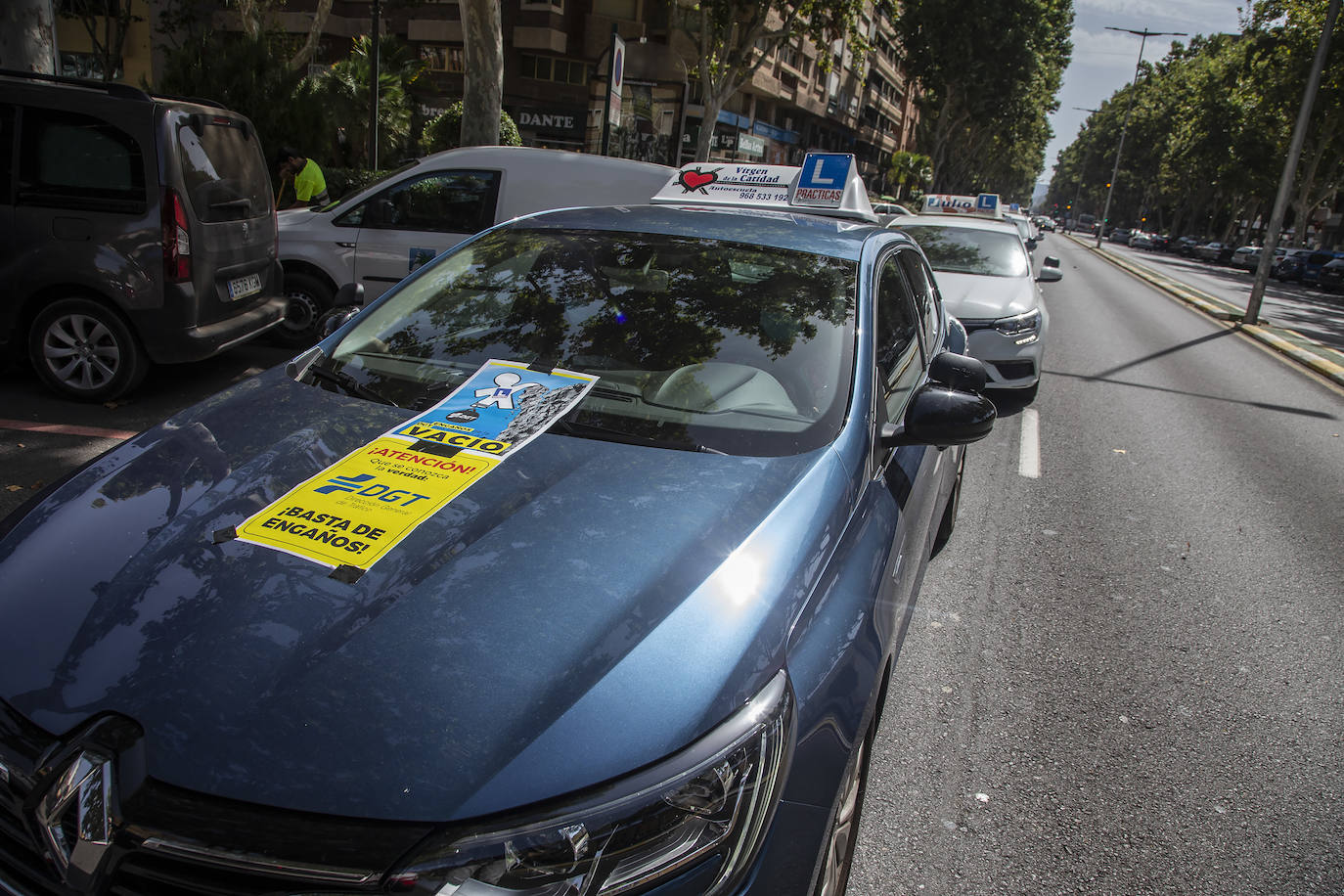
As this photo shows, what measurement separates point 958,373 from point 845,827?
1.75 metres

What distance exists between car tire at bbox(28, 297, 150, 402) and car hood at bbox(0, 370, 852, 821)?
13.8ft

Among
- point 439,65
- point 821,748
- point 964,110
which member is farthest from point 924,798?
point 964,110

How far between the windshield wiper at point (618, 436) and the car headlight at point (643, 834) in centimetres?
82

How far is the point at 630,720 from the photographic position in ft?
4.45

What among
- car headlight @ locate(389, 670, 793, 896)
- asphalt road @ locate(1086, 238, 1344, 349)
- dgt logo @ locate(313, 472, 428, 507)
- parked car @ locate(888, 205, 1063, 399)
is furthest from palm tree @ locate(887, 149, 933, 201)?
car headlight @ locate(389, 670, 793, 896)

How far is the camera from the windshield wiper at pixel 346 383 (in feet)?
7.97

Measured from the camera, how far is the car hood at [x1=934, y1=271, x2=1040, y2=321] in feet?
24.8

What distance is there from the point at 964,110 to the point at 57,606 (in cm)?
6305

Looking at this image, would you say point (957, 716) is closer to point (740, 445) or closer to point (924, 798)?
point (924, 798)

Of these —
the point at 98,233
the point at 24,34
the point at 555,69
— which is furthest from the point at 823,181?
the point at 555,69

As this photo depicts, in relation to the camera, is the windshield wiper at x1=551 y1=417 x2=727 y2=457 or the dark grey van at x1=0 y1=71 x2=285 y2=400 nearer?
the windshield wiper at x1=551 y1=417 x2=727 y2=457

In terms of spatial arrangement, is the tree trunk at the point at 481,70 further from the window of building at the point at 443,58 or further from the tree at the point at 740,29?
the window of building at the point at 443,58

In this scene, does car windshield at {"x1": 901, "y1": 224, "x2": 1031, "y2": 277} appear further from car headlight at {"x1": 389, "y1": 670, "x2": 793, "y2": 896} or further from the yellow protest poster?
car headlight at {"x1": 389, "y1": 670, "x2": 793, "y2": 896}

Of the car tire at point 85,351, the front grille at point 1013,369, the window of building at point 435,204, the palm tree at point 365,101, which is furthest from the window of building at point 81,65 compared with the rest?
the front grille at point 1013,369
